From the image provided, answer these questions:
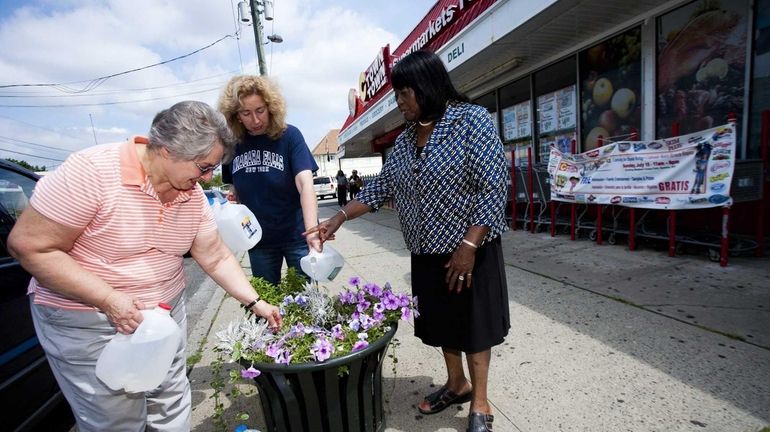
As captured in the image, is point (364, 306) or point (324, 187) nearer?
point (364, 306)

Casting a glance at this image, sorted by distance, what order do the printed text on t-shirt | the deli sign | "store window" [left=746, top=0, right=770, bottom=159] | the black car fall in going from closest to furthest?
the black car < the printed text on t-shirt < "store window" [left=746, top=0, right=770, bottom=159] < the deli sign

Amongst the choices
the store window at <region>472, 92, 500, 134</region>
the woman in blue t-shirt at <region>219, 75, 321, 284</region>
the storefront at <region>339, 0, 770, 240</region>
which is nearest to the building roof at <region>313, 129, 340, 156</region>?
the store window at <region>472, 92, 500, 134</region>

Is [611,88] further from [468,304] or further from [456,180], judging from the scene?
[468,304]

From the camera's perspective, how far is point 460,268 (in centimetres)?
180

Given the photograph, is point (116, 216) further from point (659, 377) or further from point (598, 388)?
point (659, 377)

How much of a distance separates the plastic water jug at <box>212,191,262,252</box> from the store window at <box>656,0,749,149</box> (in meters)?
4.81

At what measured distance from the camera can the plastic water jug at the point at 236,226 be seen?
78.9 inches

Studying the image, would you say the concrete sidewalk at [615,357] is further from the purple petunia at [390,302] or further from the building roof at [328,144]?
the building roof at [328,144]

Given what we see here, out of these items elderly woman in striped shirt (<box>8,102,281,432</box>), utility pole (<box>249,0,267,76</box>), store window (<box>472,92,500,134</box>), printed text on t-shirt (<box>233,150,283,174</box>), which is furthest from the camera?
utility pole (<box>249,0,267,76</box>)

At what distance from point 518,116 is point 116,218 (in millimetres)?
7981

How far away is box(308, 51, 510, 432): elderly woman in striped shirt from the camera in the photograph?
177cm

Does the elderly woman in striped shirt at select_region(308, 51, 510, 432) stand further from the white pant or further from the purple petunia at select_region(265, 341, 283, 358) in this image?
the white pant

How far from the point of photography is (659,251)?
15.8 ft

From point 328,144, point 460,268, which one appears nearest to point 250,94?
point 460,268
